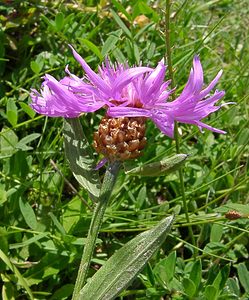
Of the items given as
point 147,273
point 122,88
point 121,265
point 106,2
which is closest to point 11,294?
point 147,273

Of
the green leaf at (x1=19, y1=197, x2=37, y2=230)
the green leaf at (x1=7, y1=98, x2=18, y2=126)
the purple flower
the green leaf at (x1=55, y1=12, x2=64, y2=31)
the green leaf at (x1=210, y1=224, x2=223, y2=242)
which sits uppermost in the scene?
the green leaf at (x1=55, y1=12, x2=64, y2=31)

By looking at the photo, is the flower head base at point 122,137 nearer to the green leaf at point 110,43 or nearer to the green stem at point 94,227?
the green stem at point 94,227

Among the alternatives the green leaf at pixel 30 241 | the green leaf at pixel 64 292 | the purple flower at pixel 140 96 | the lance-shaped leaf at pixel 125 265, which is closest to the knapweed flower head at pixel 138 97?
the purple flower at pixel 140 96

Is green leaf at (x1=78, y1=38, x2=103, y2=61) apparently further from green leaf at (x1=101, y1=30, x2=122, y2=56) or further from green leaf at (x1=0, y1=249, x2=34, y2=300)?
green leaf at (x1=0, y1=249, x2=34, y2=300)

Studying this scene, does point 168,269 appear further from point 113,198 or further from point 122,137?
point 122,137

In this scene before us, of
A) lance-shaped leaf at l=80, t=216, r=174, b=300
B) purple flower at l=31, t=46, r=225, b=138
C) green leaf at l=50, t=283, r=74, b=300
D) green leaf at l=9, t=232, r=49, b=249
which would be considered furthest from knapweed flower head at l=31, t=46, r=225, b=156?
green leaf at l=50, t=283, r=74, b=300

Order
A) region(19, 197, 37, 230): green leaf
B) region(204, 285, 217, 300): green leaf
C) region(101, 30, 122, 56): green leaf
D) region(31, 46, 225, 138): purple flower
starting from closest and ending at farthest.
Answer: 1. region(31, 46, 225, 138): purple flower
2. region(204, 285, 217, 300): green leaf
3. region(19, 197, 37, 230): green leaf
4. region(101, 30, 122, 56): green leaf

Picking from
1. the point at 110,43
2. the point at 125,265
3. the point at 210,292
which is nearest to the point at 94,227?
the point at 125,265
